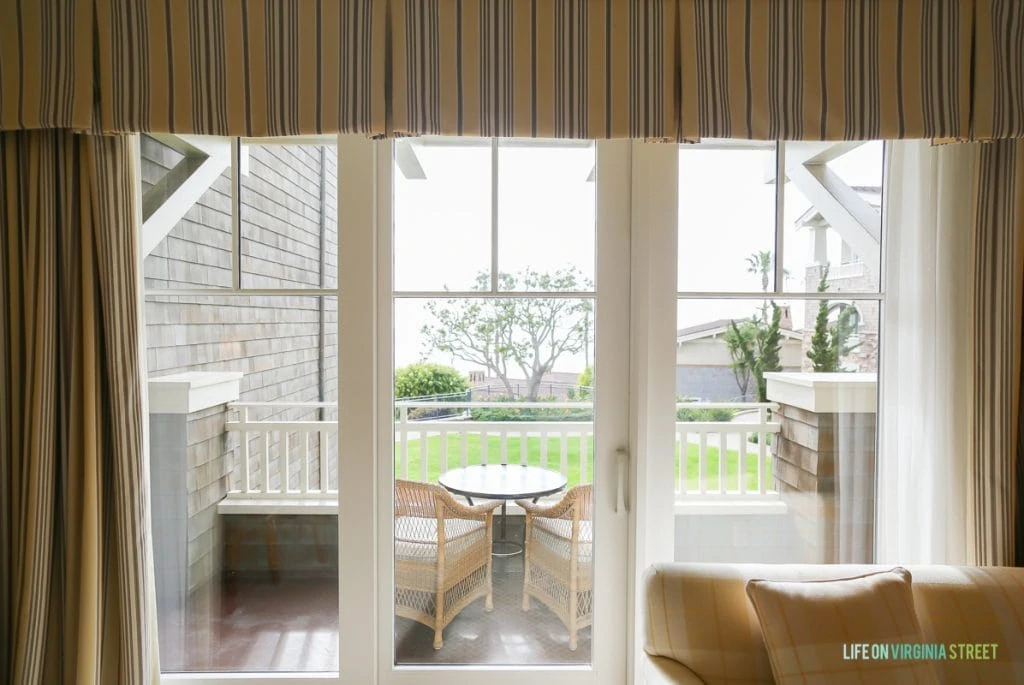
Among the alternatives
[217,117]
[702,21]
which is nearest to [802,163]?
[702,21]

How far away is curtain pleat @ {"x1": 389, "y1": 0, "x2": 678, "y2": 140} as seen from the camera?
152 centimetres

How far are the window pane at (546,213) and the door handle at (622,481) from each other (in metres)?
0.52

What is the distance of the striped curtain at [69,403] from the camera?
151cm

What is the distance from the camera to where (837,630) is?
1271 millimetres

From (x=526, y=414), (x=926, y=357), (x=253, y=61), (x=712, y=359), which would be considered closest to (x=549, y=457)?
(x=526, y=414)

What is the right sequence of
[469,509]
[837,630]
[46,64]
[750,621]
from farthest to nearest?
[469,509]
[46,64]
[750,621]
[837,630]

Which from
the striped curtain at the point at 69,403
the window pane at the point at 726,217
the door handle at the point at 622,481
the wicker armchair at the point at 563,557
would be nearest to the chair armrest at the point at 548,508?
the wicker armchair at the point at 563,557

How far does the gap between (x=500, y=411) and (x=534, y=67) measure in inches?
38.4

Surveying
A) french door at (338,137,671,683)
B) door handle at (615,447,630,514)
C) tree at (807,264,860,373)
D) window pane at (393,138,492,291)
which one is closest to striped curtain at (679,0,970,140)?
french door at (338,137,671,683)

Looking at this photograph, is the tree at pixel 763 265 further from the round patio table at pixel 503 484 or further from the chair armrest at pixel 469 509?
the chair armrest at pixel 469 509

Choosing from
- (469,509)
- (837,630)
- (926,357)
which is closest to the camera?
(837,630)

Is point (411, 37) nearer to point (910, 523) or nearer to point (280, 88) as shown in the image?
point (280, 88)

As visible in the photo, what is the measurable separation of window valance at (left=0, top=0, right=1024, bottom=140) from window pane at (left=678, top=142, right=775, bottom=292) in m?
0.23

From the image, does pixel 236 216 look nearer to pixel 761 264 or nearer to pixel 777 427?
pixel 761 264
